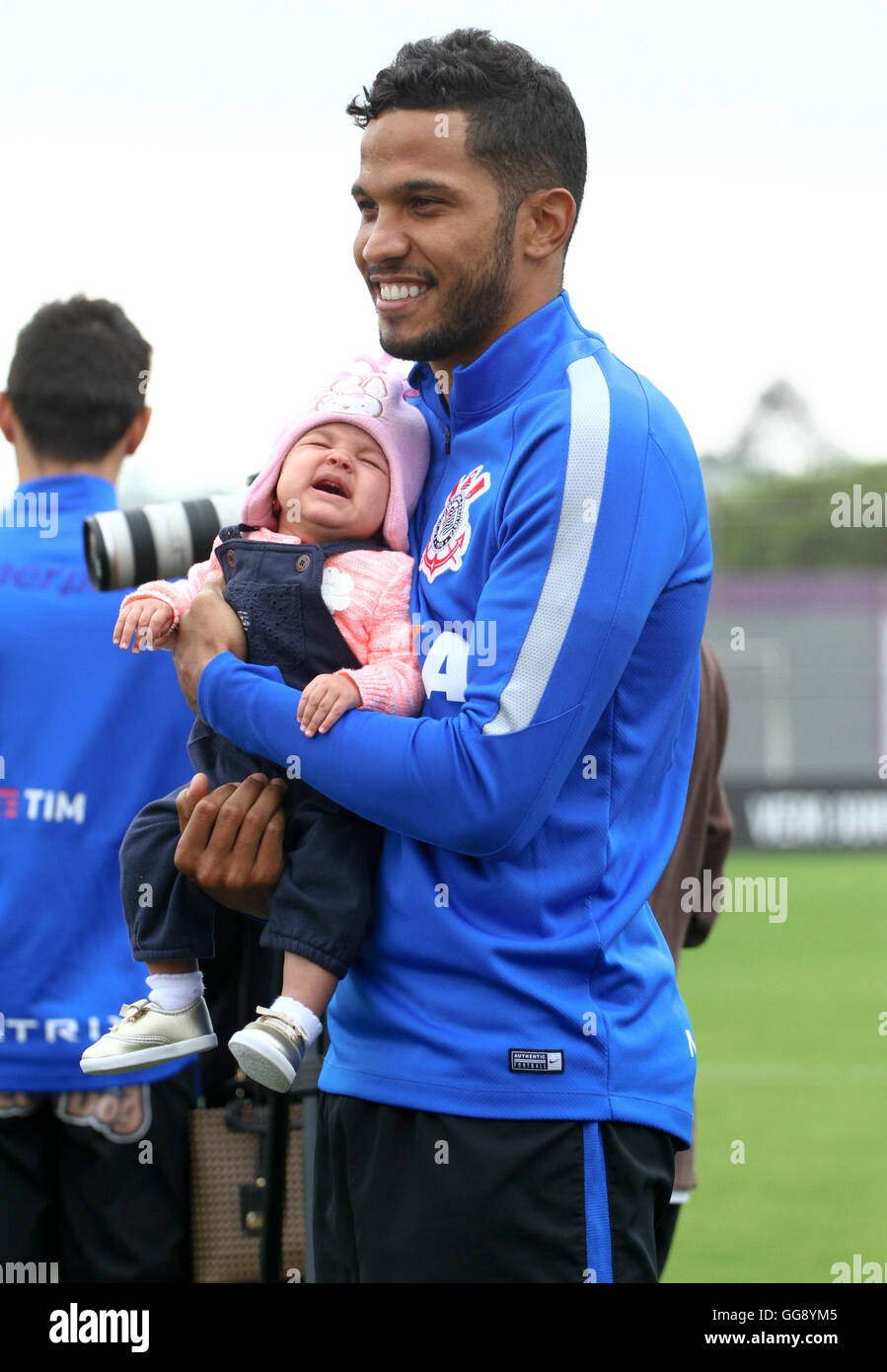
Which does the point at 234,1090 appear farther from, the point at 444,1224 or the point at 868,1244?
the point at 868,1244

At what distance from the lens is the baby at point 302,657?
1974mm

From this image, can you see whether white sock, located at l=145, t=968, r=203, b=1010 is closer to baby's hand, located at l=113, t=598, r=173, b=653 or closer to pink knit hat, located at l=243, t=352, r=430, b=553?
baby's hand, located at l=113, t=598, r=173, b=653

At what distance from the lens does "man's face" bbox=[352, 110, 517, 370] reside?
1.93 metres

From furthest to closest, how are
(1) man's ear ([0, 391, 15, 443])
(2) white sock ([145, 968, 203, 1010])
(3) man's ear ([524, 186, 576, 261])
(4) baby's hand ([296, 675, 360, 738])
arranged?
(1) man's ear ([0, 391, 15, 443]), (2) white sock ([145, 968, 203, 1010]), (3) man's ear ([524, 186, 576, 261]), (4) baby's hand ([296, 675, 360, 738])

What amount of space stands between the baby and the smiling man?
0.18 feet

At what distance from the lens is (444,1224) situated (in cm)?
184

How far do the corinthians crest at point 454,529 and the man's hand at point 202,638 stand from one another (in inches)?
11.0

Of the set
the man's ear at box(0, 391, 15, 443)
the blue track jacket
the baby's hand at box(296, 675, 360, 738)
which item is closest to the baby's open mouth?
the baby's hand at box(296, 675, 360, 738)

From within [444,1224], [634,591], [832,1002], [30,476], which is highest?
[30,476]

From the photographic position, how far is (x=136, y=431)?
328 cm

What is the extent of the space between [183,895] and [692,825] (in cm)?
142

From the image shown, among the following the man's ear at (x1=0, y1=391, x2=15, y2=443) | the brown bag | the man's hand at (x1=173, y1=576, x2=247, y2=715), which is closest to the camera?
the man's hand at (x1=173, y1=576, x2=247, y2=715)

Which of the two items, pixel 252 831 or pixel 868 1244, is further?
pixel 868 1244
